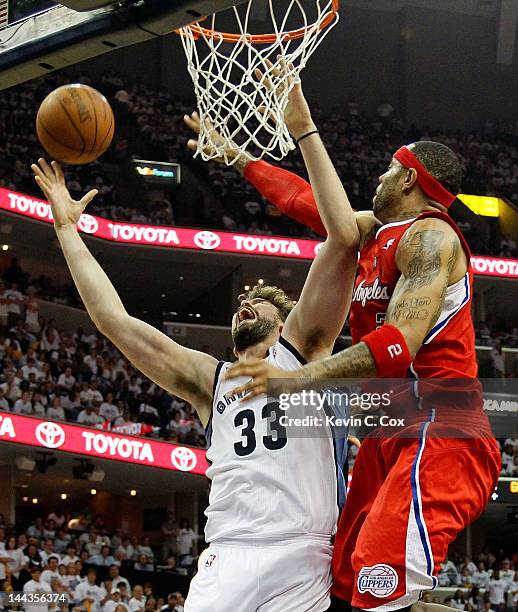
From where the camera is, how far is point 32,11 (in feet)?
14.2

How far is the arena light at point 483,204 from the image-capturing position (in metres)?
23.8

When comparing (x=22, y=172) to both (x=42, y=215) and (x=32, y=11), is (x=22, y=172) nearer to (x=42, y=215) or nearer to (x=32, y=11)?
(x=42, y=215)

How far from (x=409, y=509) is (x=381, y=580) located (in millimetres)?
224

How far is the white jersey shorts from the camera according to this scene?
332 cm

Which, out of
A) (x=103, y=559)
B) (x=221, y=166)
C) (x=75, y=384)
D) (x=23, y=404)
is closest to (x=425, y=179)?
(x=103, y=559)

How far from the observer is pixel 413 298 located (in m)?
2.85

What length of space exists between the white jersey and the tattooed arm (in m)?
0.73

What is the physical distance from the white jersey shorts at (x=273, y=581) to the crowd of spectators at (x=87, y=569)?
8.60 meters

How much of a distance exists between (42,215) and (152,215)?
A: 3.34 metres

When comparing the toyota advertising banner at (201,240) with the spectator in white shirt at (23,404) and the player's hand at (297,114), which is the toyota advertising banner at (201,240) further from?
the player's hand at (297,114)

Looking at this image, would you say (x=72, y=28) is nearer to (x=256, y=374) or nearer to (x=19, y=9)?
(x=19, y=9)

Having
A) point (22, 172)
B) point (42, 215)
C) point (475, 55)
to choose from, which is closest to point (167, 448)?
point (42, 215)

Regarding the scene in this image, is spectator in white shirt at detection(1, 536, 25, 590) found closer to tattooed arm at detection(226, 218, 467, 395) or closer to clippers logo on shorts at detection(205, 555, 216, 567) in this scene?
clippers logo on shorts at detection(205, 555, 216, 567)

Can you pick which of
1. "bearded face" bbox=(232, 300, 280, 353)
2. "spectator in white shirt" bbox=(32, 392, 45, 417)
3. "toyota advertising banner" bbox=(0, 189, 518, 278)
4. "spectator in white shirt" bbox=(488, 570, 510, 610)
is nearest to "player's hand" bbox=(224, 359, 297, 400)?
"bearded face" bbox=(232, 300, 280, 353)
